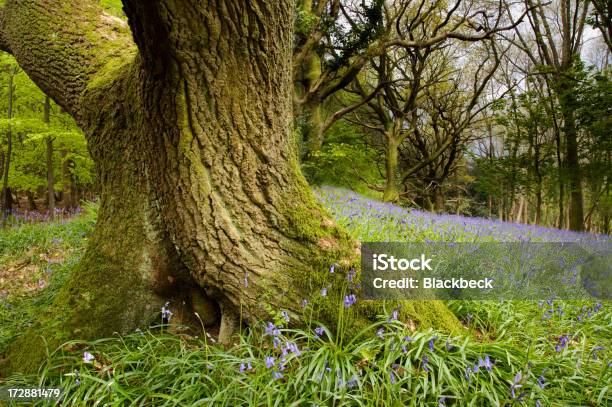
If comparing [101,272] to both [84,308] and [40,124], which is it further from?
[40,124]

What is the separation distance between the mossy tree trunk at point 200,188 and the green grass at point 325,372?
0.73 feet

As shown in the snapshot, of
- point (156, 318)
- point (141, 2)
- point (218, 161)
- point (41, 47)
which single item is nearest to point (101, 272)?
point (156, 318)

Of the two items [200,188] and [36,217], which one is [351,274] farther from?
[36,217]

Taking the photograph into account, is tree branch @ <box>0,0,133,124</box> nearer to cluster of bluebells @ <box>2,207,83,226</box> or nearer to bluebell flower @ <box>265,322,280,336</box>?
bluebell flower @ <box>265,322,280,336</box>

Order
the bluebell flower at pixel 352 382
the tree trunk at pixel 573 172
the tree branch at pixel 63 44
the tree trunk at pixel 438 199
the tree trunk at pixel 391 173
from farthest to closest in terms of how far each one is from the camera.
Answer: the tree trunk at pixel 438 199
the tree trunk at pixel 391 173
the tree trunk at pixel 573 172
the tree branch at pixel 63 44
the bluebell flower at pixel 352 382

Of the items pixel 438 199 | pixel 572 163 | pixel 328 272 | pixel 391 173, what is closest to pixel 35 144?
pixel 391 173

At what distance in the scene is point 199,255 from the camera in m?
2.14

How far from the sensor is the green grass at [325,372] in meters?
1.66

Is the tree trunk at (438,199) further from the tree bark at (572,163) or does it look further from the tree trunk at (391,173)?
the tree bark at (572,163)

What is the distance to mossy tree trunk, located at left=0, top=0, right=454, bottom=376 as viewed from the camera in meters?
1.96

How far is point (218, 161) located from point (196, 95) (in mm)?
391
